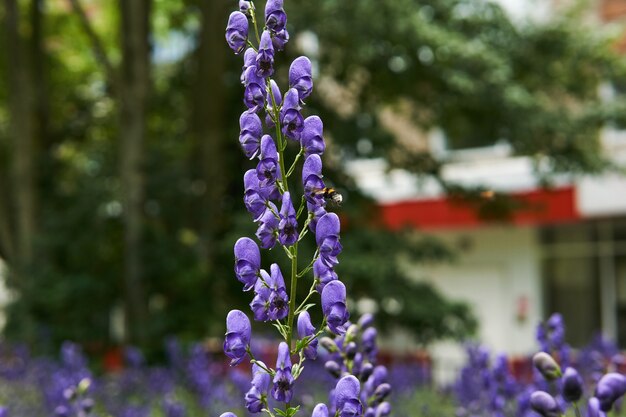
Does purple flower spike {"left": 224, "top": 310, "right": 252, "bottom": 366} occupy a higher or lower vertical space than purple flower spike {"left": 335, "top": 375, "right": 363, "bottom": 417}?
higher

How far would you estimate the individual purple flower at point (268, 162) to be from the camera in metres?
2.60

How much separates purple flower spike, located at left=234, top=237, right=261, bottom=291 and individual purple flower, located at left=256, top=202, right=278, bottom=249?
7 cm

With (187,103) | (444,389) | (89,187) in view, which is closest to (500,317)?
(187,103)

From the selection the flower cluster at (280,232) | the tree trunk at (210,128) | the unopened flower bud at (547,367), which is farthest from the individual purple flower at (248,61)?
the tree trunk at (210,128)

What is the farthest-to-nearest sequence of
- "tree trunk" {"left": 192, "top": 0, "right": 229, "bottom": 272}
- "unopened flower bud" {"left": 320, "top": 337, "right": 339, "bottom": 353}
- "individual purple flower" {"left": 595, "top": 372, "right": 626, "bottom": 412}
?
1. "tree trunk" {"left": 192, "top": 0, "right": 229, "bottom": 272}
2. "unopened flower bud" {"left": 320, "top": 337, "right": 339, "bottom": 353}
3. "individual purple flower" {"left": 595, "top": 372, "right": 626, "bottom": 412}

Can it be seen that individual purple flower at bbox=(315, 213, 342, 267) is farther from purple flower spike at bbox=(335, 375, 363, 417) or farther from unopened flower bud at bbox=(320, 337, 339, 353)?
unopened flower bud at bbox=(320, 337, 339, 353)

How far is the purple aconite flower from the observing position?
8.54 ft

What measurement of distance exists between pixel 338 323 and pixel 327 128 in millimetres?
11424

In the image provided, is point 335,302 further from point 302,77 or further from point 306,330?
point 302,77

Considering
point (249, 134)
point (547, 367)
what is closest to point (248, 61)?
point (249, 134)

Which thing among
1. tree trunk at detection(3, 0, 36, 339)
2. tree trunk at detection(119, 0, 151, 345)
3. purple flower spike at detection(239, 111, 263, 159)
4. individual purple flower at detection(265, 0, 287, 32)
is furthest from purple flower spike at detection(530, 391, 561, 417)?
tree trunk at detection(3, 0, 36, 339)

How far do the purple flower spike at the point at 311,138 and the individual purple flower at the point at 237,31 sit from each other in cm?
31

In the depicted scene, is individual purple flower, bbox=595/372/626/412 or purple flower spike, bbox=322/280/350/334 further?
purple flower spike, bbox=322/280/350/334

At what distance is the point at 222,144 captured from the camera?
585 inches
